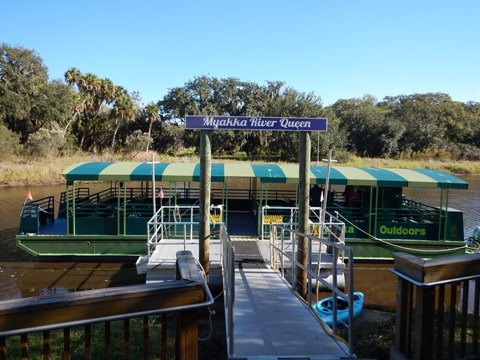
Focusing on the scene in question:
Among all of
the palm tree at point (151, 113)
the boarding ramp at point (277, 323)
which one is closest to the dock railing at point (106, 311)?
Answer: the boarding ramp at point (277, 323)

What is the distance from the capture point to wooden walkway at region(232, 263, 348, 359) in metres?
4.91

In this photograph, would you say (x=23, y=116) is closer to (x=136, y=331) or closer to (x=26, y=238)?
(x=26, y=238)

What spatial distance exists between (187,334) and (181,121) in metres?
54.2

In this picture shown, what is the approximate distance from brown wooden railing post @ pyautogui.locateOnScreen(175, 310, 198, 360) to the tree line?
3809 cm

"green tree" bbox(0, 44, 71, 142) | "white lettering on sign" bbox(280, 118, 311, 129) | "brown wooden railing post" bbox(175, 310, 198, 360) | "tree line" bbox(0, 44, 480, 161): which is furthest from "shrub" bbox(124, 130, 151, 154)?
"brown wooden railing post" bbox(175, 310, 198, 360)

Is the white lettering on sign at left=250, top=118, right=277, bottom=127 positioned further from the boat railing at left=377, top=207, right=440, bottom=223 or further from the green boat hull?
the boat railing at left=377, top=207, right=440, bottom=223

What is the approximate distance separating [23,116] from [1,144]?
7726mm

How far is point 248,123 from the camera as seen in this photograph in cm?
890

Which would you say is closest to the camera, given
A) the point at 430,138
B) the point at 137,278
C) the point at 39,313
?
the point at 39,313

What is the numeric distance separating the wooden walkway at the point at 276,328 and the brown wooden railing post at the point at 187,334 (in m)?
2.22

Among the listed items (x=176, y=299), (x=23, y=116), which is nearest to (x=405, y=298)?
(x=176, y=299)

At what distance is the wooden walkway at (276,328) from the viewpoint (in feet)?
16.1

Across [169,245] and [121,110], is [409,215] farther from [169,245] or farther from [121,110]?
[121,110]

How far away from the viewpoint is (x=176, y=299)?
2566 mm
